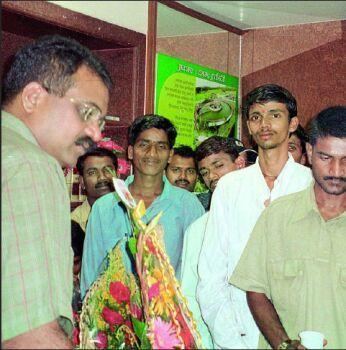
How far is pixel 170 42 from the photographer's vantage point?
269cm

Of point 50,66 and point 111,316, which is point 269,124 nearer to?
point 111,316

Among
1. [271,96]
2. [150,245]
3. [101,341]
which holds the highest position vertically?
[271,96]

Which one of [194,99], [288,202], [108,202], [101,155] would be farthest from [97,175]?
[288,202]

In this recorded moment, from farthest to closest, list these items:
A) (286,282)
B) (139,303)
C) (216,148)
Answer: (216,148) → (286,282) → (139,303)

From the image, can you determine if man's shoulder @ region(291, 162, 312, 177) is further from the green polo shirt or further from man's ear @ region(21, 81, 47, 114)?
man's ear @ region(21, 81, 47, 114)

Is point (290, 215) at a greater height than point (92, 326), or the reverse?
point (290, 215)

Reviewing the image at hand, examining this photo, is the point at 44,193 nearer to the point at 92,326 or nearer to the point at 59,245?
the point at 59,245

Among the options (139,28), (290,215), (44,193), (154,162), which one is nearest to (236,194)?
(290,215)

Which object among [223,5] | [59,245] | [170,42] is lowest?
[59,245]

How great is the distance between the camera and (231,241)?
1.74 metres

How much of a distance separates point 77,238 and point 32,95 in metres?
1.48

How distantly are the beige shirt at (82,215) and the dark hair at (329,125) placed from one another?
4.06ft

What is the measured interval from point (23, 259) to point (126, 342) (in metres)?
0.52

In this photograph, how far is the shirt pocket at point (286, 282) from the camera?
1.40 meters
